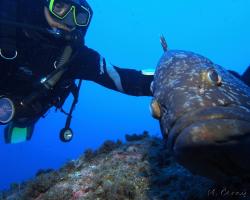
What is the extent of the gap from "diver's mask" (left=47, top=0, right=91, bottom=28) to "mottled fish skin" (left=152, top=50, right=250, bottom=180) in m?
3.99

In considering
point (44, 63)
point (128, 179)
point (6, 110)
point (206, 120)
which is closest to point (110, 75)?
point (44, 63)

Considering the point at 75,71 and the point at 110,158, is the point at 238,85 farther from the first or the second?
the point at 75,71

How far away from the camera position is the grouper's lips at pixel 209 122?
238 cm

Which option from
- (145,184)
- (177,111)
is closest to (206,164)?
(177,111)

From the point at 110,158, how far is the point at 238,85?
9.79 ft

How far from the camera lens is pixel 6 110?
19.4ft

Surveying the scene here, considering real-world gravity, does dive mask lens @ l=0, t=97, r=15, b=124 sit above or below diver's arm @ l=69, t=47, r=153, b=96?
below

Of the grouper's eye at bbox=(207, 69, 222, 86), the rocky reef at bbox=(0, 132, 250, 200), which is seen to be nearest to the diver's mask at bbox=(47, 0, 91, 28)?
the rocky reef at bbox=(0, 132, 250, 200)

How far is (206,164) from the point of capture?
8.60ft

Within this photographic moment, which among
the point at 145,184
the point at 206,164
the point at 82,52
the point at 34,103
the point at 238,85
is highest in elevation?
the point at 82,52

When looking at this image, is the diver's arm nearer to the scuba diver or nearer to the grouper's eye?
the scuba diver

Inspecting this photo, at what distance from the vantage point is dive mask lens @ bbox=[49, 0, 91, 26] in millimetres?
6738

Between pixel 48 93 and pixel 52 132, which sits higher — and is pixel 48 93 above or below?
below
